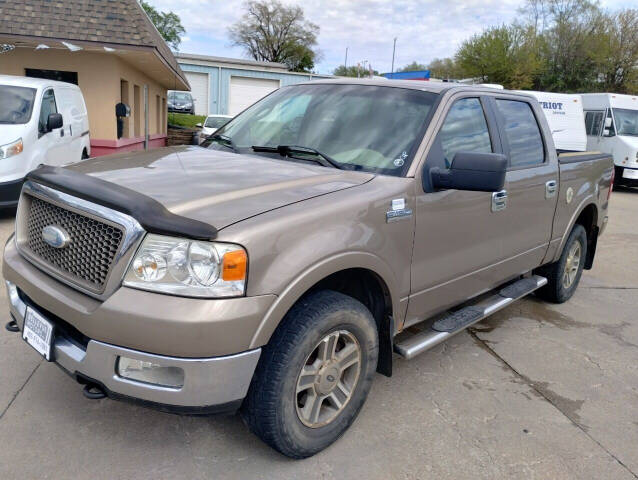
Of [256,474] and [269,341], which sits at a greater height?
[269,341]

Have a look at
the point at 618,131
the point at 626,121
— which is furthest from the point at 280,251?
the point at 626,121

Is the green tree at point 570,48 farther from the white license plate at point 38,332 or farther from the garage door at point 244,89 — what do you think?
the white license plate at point 38,332

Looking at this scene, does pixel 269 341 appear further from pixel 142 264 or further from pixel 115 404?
pixel 115 404

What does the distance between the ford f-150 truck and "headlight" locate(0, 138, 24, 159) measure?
4.82 metres

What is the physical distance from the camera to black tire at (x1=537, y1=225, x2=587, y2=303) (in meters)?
5.16

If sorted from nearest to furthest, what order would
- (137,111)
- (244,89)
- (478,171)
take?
(478,171) → (137,111) → (244,89)

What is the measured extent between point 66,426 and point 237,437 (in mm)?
889

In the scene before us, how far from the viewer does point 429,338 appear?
3.33 metres

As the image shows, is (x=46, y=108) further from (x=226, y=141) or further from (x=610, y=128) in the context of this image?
(x=610, y=128)

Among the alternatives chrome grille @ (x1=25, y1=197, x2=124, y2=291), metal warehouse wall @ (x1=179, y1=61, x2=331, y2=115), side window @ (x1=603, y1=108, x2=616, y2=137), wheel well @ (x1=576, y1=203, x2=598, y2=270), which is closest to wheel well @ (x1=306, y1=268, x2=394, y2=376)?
chrome grille @ (x1=25, y1=197, x2=124, y2=291)

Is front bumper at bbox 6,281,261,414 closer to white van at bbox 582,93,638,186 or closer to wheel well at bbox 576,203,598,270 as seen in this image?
wheel well at bbox 576,203,598,270

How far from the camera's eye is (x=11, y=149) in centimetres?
734

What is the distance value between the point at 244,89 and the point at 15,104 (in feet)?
112

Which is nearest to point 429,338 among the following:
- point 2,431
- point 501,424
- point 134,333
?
point 501,424
